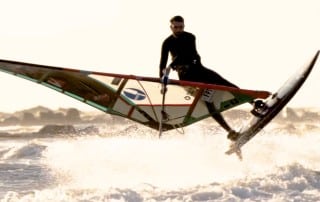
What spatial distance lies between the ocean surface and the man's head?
1.84 meters

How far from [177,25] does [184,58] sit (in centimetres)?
53

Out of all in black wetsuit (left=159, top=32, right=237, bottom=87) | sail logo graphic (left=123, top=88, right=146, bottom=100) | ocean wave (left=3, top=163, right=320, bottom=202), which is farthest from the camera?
sail logo graphic (left=123, top=88, right=146, bottom=100)

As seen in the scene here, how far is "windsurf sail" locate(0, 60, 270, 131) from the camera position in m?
9.53

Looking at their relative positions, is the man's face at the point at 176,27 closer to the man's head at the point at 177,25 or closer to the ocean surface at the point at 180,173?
the man's head at the point at 177,25

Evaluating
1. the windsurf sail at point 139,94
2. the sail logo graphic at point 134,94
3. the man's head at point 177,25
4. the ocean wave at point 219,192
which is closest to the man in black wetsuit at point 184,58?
the man's head at point 177,25

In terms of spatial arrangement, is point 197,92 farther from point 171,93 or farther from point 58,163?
point 58,163

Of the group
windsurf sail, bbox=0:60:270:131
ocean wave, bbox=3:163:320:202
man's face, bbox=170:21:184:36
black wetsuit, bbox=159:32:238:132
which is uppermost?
man's face, bbox=170:21:184:36

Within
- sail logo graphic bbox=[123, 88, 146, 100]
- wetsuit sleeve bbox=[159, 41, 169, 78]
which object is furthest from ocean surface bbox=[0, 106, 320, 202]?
wetsuit sleeve bbox=[159, 41, 169, 78]

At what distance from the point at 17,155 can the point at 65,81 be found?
9769 millimetres

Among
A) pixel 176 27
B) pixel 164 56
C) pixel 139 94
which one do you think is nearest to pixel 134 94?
pixel 139 94

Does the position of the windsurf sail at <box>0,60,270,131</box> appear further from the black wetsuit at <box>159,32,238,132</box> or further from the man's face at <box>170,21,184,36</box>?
the man's face at <box>170,21,184,36</box>

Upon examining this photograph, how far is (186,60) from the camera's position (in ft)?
31.2

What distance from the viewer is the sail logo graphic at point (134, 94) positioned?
33.4ft

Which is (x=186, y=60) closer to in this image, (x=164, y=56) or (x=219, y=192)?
(x=164, y=56)
